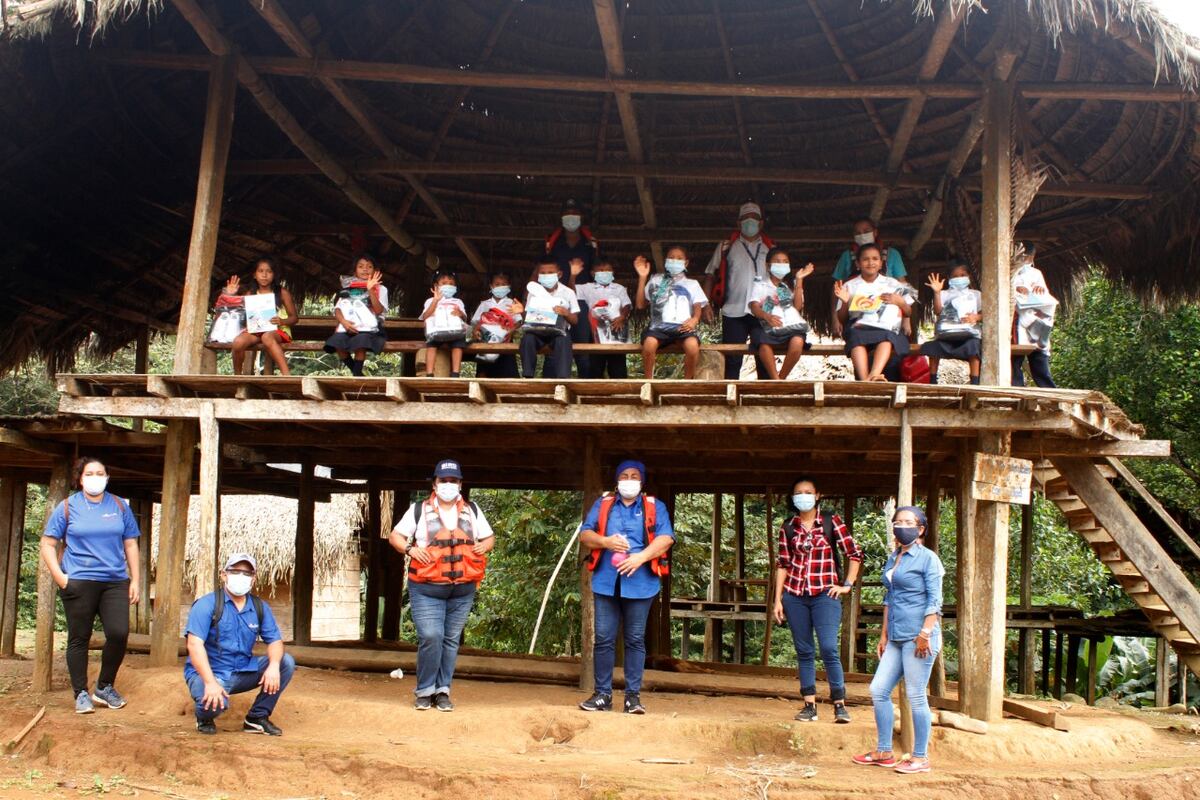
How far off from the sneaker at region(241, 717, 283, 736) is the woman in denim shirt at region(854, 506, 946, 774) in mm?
3668

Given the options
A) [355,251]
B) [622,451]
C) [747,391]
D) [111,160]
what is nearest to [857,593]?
[622,451]

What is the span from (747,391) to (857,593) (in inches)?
216

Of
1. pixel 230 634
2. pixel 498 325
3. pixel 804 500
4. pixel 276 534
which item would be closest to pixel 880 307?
pixel 804 500

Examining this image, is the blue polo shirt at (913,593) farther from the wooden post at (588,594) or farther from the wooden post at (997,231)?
the wooden post at (588,594)

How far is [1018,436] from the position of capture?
9.14m

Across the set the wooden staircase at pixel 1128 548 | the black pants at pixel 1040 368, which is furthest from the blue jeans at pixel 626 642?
the wooden staircase at pixel 1128 548

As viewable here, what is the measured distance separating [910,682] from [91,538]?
209 inches

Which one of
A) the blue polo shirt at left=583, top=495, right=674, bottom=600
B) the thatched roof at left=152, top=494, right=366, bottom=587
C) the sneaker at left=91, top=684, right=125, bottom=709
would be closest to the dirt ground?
the sneaker at left=91, top=684, right=125, bottom=709

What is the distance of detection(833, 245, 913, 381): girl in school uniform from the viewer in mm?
8750

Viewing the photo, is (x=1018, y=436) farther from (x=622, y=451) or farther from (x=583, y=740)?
(x=583, y=740)

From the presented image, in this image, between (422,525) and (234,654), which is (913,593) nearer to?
(422,525)

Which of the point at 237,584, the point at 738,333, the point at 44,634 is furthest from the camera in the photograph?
the point at 738,333

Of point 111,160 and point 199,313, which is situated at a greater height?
point 111,160

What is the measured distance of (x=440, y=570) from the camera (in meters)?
7.78
